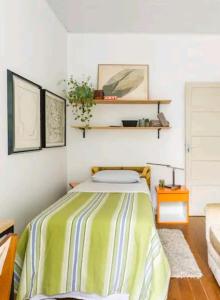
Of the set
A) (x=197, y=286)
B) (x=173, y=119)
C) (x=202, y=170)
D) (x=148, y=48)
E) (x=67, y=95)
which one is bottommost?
(x=197, y=286)

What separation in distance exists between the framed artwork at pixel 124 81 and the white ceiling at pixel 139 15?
506 mm

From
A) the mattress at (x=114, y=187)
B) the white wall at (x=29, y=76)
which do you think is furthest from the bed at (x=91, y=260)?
the mattress at (x=114, y=187)

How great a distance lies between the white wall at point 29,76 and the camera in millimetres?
2178

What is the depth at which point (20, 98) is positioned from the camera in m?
2.39

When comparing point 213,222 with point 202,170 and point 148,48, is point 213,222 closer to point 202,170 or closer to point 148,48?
point 202,170

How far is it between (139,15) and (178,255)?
2.75 meters

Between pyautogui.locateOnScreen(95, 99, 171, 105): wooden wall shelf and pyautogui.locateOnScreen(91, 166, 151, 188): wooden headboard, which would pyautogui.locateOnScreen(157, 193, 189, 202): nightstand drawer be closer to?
pyautogui.locateOnScreen(91, 166, 151, 188): wooden headboard

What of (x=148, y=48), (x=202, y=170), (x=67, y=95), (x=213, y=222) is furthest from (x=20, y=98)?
(x=202, y=170)

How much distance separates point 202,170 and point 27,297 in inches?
118

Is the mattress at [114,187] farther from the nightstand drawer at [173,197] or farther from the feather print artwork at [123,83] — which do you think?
the feather print artwork at [123,83]

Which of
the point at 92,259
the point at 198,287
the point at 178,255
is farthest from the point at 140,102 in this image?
the point at 92,259

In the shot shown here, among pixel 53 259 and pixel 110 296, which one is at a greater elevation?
pixel 53 259

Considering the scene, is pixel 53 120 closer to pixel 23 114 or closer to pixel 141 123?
pixel 23 114

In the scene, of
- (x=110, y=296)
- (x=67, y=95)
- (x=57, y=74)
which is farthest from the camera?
(x=67, y=95)
